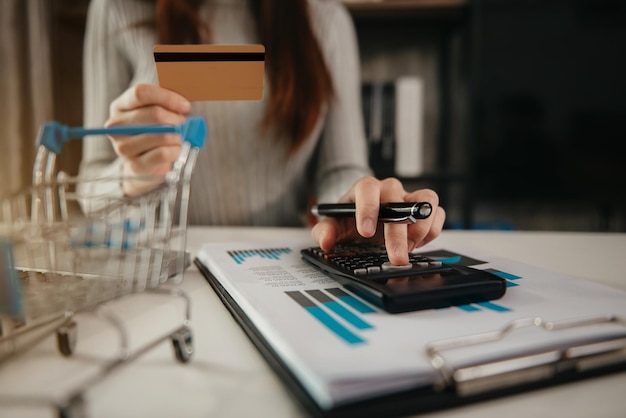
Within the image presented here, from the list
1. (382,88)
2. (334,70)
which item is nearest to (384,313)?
(334,70)

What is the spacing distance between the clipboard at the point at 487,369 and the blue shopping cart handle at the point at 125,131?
0.14 metres

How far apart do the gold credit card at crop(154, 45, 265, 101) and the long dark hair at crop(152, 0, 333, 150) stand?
0.56 meters

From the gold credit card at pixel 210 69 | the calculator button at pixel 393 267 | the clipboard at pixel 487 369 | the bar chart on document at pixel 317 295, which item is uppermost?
the gold credit card at pixel 210 69

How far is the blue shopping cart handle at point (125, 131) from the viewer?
0.94 feet

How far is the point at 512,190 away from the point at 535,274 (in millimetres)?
1174

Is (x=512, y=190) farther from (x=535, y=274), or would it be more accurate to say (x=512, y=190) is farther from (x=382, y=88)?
(x=535, y=274)

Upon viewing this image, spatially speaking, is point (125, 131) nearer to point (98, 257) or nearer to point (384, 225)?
point (98, 257)

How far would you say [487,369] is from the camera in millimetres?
229

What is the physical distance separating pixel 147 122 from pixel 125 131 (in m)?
0.09

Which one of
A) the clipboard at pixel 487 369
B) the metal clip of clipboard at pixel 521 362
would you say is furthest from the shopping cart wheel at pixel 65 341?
the metal clip of clipboard at pixel 521 362

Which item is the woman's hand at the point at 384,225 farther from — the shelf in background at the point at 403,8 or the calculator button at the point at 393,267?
the shelf in background at the point at 403,8

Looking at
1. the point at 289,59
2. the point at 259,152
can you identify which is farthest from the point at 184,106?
the point at 259,152

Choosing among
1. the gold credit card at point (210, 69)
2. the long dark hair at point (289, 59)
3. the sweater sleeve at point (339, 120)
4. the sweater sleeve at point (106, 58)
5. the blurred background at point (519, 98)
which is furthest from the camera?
the blurred background at point (519, 98)

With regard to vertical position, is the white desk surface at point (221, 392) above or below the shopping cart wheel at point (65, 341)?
below
